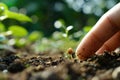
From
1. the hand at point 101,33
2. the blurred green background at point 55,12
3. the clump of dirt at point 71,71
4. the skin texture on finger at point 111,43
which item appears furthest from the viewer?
the blurred green background at point 55,12

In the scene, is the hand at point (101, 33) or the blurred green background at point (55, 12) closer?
the hand at point (101, 33)

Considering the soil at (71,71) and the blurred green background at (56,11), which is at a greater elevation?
the blurred green background at (56,11)

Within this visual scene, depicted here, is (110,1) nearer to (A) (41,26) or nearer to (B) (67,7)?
(B) (67,7)

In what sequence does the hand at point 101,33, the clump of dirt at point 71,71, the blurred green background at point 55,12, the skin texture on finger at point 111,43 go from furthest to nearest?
1. the blurred green background at point 55,12
2. the skin texture on finger at point 111,43
3. the hand at point 101,33
4. the clump of dirt at point 71,71

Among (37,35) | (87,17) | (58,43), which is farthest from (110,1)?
(58,43)

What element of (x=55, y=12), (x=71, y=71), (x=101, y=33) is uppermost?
(x=55, y=12)

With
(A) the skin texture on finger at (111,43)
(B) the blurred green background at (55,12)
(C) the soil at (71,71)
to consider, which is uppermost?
(B) the blurred green background at (55,12)

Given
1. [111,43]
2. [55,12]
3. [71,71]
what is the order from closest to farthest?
[71,71], [111,43], [55,12]

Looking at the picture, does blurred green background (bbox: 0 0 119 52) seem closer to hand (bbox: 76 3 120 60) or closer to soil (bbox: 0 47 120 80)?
hand (bbox: 76 3 120 60)

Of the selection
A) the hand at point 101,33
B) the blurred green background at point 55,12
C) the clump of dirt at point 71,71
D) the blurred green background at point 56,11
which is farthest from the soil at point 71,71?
the blurred green background at point 56,11

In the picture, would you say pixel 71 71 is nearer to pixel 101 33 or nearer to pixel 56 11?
pixel 101 33

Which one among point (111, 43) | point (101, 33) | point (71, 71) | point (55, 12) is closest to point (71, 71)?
point (71, 71)

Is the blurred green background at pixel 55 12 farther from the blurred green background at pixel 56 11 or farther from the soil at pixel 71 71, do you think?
the soil at pixel 71 71
